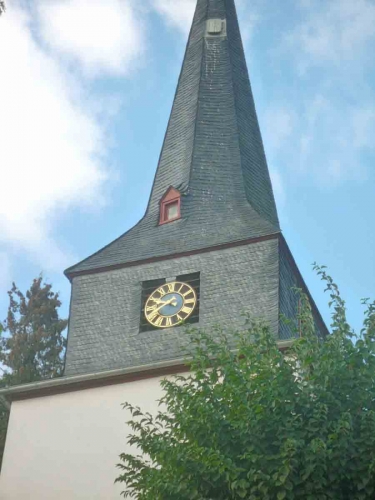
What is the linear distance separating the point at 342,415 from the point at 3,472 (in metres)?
9.91

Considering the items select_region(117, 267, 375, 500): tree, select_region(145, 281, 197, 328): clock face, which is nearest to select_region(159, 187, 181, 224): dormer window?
select_region(145, 281, 197, 328): clock face

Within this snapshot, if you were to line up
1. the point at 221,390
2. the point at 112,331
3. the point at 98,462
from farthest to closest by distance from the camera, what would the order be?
the point at 112,331 < the point at 98,462 < the point at 221,390

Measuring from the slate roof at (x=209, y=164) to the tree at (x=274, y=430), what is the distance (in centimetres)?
842

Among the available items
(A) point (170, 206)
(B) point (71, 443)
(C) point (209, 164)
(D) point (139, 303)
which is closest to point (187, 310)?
(D) point (139, 303)

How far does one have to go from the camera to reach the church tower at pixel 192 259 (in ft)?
73.9

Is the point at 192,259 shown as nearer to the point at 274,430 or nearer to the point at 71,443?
the point at 71,443

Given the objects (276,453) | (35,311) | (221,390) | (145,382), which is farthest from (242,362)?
(35,311)

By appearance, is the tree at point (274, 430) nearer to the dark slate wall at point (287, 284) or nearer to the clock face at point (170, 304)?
the dark slate wall at point (287, 284)

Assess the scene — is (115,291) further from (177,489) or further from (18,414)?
(177,489)

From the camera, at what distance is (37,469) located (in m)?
21.9

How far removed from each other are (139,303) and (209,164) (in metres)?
4.47

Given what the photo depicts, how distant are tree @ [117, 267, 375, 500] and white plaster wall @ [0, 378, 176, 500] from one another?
5.76m

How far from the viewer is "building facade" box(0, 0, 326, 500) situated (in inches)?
860

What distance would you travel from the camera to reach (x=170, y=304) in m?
23.1
